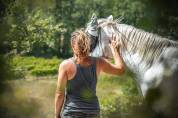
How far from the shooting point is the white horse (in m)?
2.39

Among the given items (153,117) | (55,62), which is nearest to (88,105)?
(153,117)

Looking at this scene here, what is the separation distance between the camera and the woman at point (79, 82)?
1938 mm

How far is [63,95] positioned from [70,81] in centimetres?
8

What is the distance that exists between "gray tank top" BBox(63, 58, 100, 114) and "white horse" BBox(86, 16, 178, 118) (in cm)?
45

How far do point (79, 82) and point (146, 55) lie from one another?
88cm

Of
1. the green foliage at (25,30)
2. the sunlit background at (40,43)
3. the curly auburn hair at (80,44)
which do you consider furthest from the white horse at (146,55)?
the green foliage at (25,30)

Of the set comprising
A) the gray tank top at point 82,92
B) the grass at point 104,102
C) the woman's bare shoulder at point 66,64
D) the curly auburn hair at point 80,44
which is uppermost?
the curly auburn hair at point 80,44

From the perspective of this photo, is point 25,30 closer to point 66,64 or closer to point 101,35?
point 101,35

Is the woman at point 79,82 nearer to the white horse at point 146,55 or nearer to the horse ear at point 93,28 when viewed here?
the white horse at point 146,55

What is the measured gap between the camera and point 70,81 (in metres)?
1.97

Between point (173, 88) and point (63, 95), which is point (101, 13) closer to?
point (173, 88)

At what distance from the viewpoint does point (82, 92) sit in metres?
1.99

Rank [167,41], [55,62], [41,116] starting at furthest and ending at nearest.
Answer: [55,62] → [41,116] → [167,41]

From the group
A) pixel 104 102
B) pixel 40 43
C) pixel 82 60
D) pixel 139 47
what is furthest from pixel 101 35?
pixel 40 43
